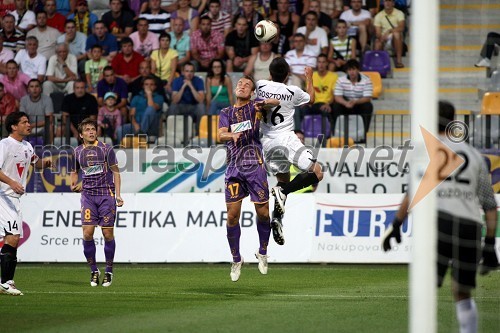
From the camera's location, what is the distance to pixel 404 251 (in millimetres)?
17625

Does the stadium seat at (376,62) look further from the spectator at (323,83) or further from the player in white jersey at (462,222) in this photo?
the player in white jersey at (462,222)

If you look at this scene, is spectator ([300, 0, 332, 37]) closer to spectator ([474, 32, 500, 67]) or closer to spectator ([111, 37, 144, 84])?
spectator ([474, 32, 500, 67])

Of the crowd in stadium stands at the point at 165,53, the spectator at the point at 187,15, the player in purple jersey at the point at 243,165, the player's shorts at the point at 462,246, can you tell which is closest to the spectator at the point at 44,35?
the crowd in stadium stands at the point at 165,53

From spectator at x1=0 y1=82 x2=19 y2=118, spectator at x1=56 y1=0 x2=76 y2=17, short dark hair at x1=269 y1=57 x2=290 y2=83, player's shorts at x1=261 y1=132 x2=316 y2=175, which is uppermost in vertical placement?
spectator at x1=56 y1=0 x2=76 y2=17

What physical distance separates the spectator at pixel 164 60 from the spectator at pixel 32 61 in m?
2.66

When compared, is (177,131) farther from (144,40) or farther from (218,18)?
(218,18)

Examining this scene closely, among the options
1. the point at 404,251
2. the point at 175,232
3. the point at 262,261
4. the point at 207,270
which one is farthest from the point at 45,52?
the point at 262,261

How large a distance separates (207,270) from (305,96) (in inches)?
183

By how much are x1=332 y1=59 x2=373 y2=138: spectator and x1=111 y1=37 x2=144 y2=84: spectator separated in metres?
4.75

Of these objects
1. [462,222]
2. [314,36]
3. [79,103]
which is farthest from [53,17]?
[462,222]

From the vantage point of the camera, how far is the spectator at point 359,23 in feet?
71.0

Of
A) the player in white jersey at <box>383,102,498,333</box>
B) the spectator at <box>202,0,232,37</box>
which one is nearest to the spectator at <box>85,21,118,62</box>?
the spectator at <box>202,0,232,37</box>

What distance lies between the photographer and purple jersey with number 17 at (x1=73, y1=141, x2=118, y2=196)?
46.3ft

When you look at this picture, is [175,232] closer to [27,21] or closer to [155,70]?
[155,70]
